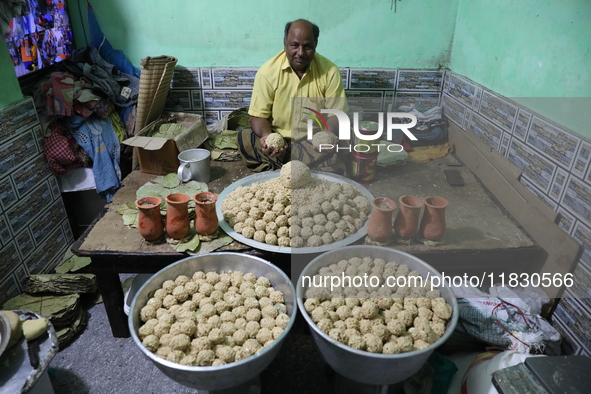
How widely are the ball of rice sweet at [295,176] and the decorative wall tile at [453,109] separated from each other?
164 cm

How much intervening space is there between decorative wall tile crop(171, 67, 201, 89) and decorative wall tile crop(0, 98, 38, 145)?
1114mm

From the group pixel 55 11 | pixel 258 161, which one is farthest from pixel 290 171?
pixel 55 11

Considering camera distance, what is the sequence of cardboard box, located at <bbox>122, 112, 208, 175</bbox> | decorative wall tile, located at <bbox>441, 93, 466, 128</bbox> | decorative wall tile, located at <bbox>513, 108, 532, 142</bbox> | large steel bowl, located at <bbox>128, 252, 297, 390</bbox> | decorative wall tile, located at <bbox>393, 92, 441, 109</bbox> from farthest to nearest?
decorative wall tile, located at <bbox>393, 92, 441, 109</bbox>
decorative wall tile, located at <bbox>441, 93, 466, 128</bbox>
cardboard box, located at <bbox>122, 112, 208, 175</bbox>
decorative wall tile, located at <bbox>513, 108, 532, 142</bbox>
large steel bowl, located at <bbox>128, 252, 297, 390</bbox>

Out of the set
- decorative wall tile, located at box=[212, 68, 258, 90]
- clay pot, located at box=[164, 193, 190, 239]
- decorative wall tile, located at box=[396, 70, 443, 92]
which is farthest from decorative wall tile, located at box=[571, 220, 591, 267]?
decorative wall tile, located at box=[212, 68, 258, 90]

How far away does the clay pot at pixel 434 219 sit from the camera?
63.1 inches

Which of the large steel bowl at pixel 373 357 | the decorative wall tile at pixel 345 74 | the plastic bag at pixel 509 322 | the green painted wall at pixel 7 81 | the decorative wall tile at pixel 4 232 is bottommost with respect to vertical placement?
the plastic bag at pixel 509 322

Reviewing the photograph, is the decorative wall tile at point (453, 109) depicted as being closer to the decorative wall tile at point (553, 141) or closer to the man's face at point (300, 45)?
the decorative wall tile at point (553, 141)

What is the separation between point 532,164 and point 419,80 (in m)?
1.52

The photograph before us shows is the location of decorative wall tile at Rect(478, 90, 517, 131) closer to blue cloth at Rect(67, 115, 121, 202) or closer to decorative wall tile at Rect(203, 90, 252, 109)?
decorative wall tile at Rect(203, 90, 252, 109)

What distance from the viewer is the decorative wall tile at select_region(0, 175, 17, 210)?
6.83 feet

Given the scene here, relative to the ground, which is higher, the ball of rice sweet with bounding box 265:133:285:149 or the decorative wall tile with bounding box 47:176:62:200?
the ball of rice sweet with bounding box 265:133:285:149

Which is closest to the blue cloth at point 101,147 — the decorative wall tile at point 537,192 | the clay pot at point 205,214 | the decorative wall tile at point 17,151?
the decorative wall tile at point 17,151

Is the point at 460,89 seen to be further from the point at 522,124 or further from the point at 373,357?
the point at 373,357

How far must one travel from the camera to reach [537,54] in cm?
194
